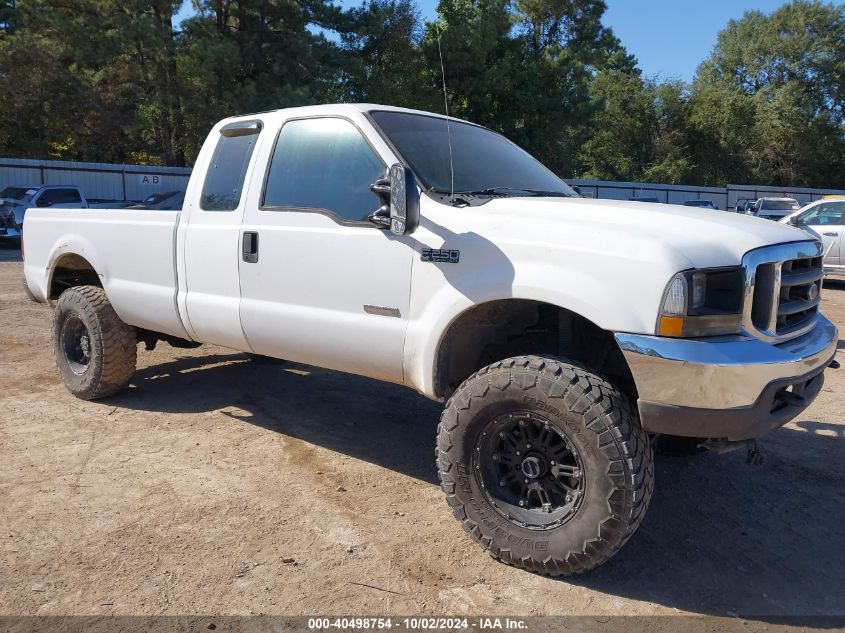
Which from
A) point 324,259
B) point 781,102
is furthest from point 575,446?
point 781,102

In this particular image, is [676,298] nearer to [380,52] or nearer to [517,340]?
[517,340]

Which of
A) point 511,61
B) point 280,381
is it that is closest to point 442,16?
point 511,61

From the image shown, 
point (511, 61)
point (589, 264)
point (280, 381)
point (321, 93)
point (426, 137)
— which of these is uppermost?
point (511, 61)

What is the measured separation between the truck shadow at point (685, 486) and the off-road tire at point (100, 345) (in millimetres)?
214

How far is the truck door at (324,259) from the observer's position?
3598mm

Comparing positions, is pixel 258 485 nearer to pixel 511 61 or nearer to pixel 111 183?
pixel 111 183

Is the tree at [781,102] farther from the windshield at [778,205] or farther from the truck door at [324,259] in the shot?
the truck door at [324,259]

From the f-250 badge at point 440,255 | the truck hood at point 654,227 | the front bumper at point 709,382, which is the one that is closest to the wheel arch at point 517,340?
the f-250 badge at point 440,255

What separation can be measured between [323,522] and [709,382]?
1959 millimetres

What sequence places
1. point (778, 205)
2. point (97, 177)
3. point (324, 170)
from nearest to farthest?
point (324, 170) → point (97, 177) → point (778, 205)

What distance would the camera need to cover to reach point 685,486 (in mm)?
4062

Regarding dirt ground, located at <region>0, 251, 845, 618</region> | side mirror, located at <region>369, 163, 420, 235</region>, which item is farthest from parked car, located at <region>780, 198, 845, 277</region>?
side mirror, located at <region>369, 163, 420, 235</region>

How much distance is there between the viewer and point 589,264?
9.61 ft

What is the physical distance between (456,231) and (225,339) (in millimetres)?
1903
